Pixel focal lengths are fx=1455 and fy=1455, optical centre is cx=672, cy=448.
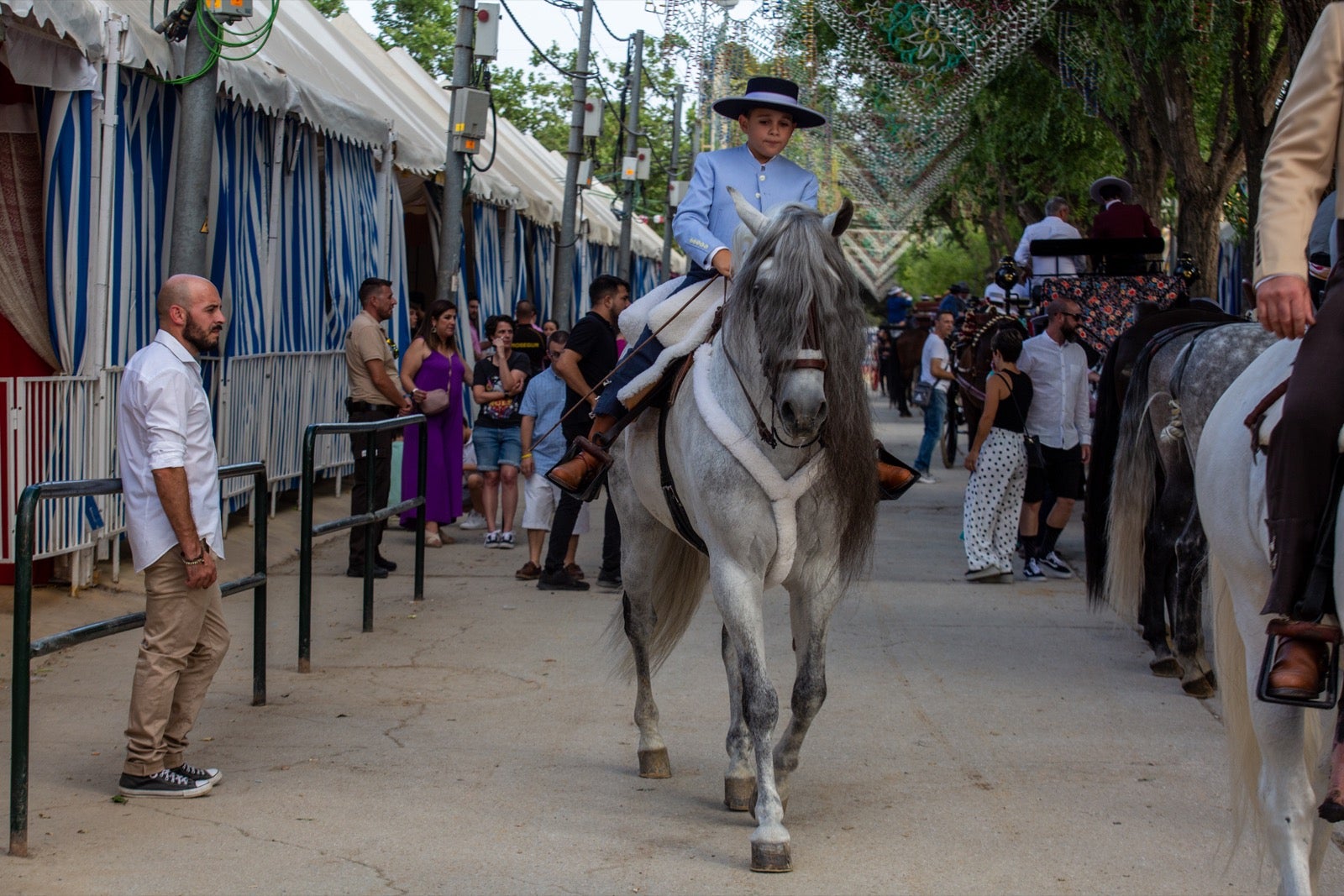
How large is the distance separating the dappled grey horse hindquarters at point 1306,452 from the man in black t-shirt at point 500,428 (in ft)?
29.8

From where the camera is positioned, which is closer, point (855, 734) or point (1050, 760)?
point (1050, 760)

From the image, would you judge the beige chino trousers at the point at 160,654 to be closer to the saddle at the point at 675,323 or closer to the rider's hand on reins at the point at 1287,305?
the saddle at the point at 675,323

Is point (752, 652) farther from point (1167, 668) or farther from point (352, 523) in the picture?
point (1167, 668)

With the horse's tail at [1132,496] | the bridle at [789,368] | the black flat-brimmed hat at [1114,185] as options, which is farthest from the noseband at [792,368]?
the black flat-brimmed hat at [1114,185]

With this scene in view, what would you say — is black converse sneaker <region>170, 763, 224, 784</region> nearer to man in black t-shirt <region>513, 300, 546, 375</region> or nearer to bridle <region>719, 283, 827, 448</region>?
bridle <region>719, 283, 827, 448</region>

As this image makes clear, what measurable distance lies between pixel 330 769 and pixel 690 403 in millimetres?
2154

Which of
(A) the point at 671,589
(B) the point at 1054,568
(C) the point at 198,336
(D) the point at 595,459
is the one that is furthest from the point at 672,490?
(B) the point at 1054,568

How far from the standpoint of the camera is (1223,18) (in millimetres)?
12906

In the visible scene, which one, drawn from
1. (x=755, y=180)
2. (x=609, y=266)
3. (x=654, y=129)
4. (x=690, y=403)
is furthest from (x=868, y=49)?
(x=654, y=129)

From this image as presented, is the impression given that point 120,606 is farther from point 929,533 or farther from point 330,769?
point 929,533

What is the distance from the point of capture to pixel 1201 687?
7668mm

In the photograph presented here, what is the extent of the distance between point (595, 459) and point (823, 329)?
1.95 meters

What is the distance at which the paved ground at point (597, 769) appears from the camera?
192 inches

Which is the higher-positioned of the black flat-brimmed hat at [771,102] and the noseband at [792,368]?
the black flat-brimmed hat at [771,102]
